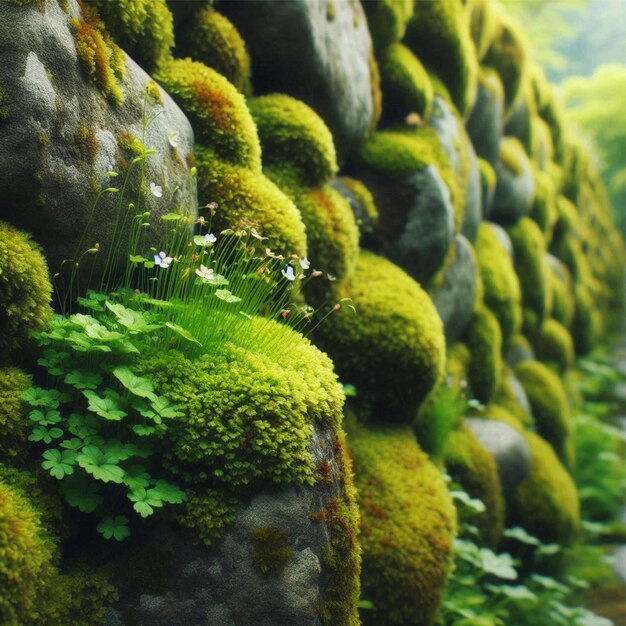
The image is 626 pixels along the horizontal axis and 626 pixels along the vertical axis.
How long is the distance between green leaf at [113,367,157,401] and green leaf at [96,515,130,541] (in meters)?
0.34

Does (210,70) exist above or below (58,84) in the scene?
above

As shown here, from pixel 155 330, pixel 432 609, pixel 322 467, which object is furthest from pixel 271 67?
pixel 432 609

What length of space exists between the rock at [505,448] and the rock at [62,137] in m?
3.38

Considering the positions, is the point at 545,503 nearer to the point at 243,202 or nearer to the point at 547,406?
the point at 547,406

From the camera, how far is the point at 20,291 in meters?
1.80

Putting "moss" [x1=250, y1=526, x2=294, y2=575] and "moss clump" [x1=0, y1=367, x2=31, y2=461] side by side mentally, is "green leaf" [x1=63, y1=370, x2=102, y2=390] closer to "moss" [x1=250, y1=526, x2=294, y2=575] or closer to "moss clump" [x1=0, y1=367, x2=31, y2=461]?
"moss clump" [x1=0, y1=367, x2=31, y2=461]

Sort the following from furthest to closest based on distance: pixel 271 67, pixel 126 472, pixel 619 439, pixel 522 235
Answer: pixel 619 439 → pixel 522 235 → pixel 271 67 → pixel 126 472

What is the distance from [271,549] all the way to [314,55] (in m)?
2.48

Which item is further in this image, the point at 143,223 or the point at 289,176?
the point at 289,176

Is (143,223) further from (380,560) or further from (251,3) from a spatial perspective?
(380,560)

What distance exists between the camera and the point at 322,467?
2.08m

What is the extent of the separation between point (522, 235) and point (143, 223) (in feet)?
19.1

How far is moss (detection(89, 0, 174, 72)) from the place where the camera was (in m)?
2.27

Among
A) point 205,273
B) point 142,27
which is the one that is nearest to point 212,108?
point 142,27
